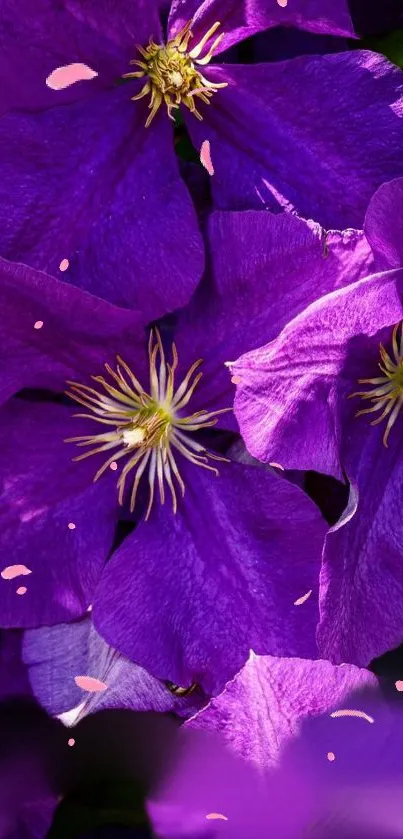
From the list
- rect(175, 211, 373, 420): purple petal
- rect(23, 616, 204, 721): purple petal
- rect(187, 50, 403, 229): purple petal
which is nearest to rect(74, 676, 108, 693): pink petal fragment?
rect(23, 616, 204, 721): purple petal

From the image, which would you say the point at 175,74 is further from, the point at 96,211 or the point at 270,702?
the point at 270,702

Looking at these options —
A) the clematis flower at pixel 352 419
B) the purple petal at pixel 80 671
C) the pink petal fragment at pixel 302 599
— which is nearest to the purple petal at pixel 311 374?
the clematis flower at pixel 352 419

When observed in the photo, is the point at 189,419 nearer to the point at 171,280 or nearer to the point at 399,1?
the point at 171,280

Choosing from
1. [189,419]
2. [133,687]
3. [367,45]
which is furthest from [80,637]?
[367,45]

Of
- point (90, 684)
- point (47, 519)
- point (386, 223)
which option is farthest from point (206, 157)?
point (90, 684)

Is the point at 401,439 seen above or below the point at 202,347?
below
